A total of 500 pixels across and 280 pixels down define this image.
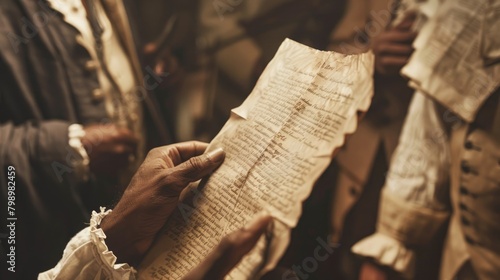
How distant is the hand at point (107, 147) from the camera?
0.89 m

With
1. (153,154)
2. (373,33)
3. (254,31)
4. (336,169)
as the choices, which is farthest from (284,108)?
(336,169)

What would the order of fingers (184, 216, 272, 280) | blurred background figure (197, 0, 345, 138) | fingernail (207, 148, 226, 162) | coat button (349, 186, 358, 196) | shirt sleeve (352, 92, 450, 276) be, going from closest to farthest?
1. fingers (184, 216, 272, 280)
2. fingernail (207, 148, 226, 162)
3. blurred background figure (197, 0, 345, 138)
4. shirt sleeve (352, 92, 450, 276)
5. coat button (349, 186, 358, 196)

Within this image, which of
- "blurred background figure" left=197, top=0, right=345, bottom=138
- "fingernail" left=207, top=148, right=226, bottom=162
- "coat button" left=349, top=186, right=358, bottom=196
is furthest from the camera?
"coat button" left=349, top=186, right=358, bottom=196

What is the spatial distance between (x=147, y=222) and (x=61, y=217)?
14.6 inches

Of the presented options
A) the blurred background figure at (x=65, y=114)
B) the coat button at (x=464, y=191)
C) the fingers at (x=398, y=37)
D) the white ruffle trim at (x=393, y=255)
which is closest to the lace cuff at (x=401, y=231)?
the white ruffle trim at (x=393, y=255)

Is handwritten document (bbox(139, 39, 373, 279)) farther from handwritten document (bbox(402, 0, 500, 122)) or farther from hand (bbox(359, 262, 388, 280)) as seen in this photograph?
hand (bbox(359, 262, 388, 280))

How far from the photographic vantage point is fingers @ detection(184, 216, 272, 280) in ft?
1.51

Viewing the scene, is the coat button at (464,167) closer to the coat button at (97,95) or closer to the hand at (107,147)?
the hand at (107,147)

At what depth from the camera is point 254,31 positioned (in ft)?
2.98

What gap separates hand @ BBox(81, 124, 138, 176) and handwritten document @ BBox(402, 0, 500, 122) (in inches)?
25.0

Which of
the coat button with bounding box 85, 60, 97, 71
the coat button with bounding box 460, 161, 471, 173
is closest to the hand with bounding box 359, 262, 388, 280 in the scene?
the coat button with bounding box 460, 161, 471, 173

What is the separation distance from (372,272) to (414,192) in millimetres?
A: 245

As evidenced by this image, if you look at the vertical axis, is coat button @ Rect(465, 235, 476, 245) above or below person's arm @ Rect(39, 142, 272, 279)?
below

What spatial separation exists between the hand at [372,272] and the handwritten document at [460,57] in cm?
44
